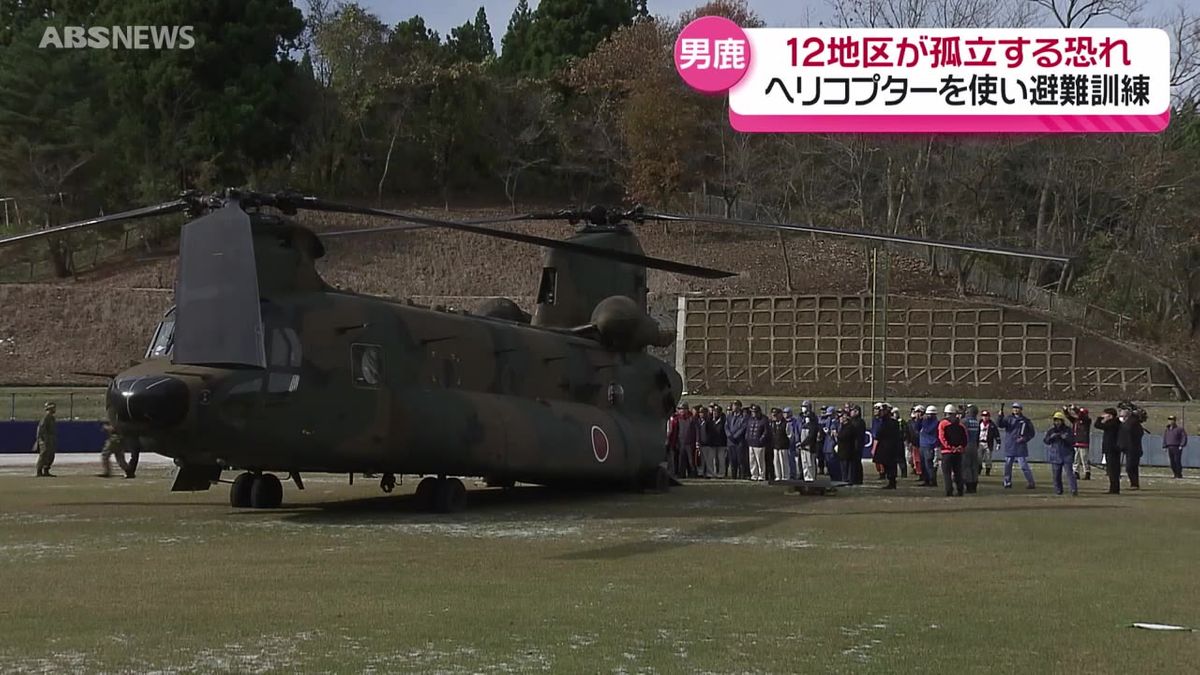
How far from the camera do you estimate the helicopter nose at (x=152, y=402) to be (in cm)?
1591

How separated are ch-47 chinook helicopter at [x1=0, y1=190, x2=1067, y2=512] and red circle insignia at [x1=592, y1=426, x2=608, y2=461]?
0.04m

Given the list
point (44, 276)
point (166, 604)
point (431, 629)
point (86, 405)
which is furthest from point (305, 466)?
point (44, 276)

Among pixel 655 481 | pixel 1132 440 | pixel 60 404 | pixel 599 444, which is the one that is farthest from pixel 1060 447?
pixel 60 404

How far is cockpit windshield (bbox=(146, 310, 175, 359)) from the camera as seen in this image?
57.7ft

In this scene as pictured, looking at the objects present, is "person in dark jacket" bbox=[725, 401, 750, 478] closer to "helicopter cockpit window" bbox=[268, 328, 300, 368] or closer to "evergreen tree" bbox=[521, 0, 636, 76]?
"helicopter cockpit window" bbox=[268, 328, 300, 368]

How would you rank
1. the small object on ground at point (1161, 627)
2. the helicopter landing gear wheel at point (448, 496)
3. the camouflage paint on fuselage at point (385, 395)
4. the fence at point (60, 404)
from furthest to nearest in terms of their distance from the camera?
1. the fence at point (60, 404)
2. the helicopter landing gear wheel at point (448, 496)
3. the camouflage paint on fuselage at point (385, 395)
4. the small object on ground at point (1161, 627)

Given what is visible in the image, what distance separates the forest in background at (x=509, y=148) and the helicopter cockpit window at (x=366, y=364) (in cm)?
5328

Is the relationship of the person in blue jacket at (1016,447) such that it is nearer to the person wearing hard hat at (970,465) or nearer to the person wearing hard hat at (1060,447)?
the person wearing hard hat at (970,465)

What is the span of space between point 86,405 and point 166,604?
41.9m

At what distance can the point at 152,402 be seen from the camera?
15891 mm

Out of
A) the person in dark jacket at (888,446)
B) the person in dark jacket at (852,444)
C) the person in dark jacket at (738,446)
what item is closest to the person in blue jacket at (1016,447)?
the person in dark jacket at (888,446)

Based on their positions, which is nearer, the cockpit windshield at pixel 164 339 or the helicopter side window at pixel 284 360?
the helicopter side window at pixel 284 360

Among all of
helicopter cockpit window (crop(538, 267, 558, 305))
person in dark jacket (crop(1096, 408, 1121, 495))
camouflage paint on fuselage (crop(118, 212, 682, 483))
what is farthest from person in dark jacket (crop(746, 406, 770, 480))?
person in dark jacket (crop(1096, 408, 1121, 495))

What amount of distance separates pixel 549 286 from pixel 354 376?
7.11 meters
